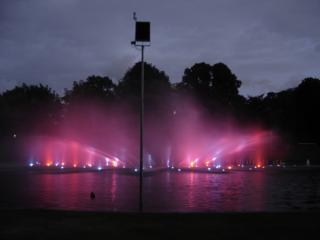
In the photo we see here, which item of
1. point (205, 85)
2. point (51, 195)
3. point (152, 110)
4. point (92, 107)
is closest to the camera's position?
point (51, 195)

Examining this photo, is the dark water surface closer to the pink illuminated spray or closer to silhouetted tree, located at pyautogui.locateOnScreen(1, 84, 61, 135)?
the pink illuminated spray

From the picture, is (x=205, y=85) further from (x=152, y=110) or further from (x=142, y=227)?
(x=142, y=227)

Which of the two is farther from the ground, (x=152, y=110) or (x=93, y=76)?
(x=93, y=76)

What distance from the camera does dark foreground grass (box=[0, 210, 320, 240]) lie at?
11.7 meters

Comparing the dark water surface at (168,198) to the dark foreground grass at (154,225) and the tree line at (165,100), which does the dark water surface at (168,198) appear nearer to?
the dark foreground grass at (154,225)

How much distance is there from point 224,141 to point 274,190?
5117 centimetres

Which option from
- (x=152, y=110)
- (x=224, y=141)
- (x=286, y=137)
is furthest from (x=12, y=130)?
(x=286, y=137)

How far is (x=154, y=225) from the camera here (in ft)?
41.7

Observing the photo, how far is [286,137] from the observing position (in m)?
86.8

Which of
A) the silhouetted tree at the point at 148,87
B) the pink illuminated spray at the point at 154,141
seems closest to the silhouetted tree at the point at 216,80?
the silhouetted tree at the point at 148,87

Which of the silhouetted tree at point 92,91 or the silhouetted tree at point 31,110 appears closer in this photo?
the silhouetted tree at point 31,110

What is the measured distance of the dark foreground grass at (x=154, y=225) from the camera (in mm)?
11664

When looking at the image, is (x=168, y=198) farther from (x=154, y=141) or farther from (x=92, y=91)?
(x=92, y=91)

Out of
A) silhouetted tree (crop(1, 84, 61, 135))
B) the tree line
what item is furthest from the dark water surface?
silhouetted tree (crop(1, 84, 61, 135))
